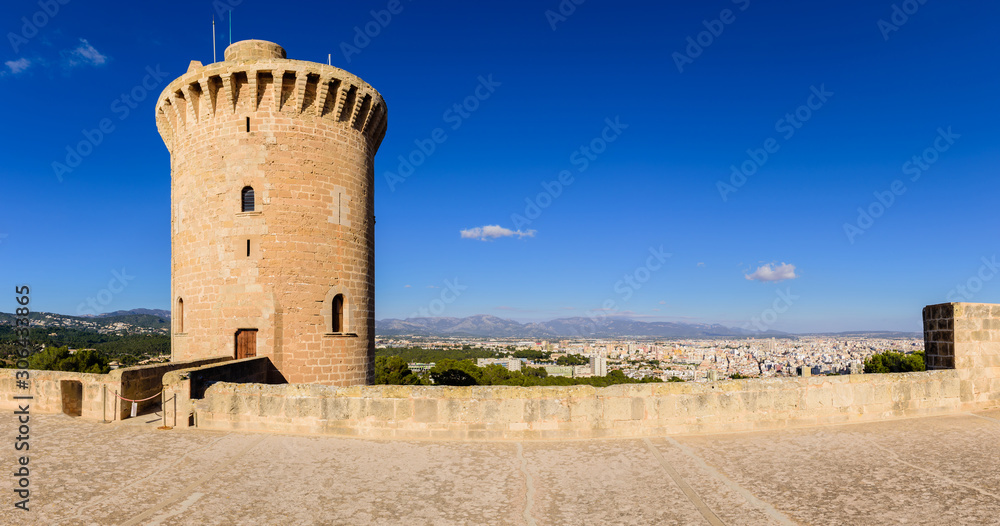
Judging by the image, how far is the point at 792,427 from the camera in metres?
7.81

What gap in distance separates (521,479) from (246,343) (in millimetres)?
9739

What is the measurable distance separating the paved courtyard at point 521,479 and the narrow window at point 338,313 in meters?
6.15

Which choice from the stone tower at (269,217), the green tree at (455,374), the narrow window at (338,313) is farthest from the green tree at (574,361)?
the stone tower at (269,217)

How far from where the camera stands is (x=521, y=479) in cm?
559

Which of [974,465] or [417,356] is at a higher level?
[974,465]

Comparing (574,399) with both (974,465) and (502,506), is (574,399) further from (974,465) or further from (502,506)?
(974,465)

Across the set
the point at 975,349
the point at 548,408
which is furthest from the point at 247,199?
the point at 975,349

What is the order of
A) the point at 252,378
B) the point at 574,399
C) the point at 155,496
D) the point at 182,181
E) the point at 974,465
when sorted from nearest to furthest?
the point at 155,496, the point at 974,465, the point at 574,399, the point at 252,378, the point at 182,181

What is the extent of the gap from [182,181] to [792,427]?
1470cm

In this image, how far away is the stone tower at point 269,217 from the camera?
1296 centimetres

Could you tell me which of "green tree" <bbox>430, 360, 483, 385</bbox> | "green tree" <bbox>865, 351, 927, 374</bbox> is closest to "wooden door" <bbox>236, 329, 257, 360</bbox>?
"green tree" <bbox>430, 360, 483, 385</bbox>

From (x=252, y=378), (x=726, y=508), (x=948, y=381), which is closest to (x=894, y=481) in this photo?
(x=726, y=508)

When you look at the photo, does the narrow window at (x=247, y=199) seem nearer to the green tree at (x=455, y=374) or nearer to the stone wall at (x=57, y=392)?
the stone wall at (x=57, y=392)

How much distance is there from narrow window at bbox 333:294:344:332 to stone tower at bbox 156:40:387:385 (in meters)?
0.03
